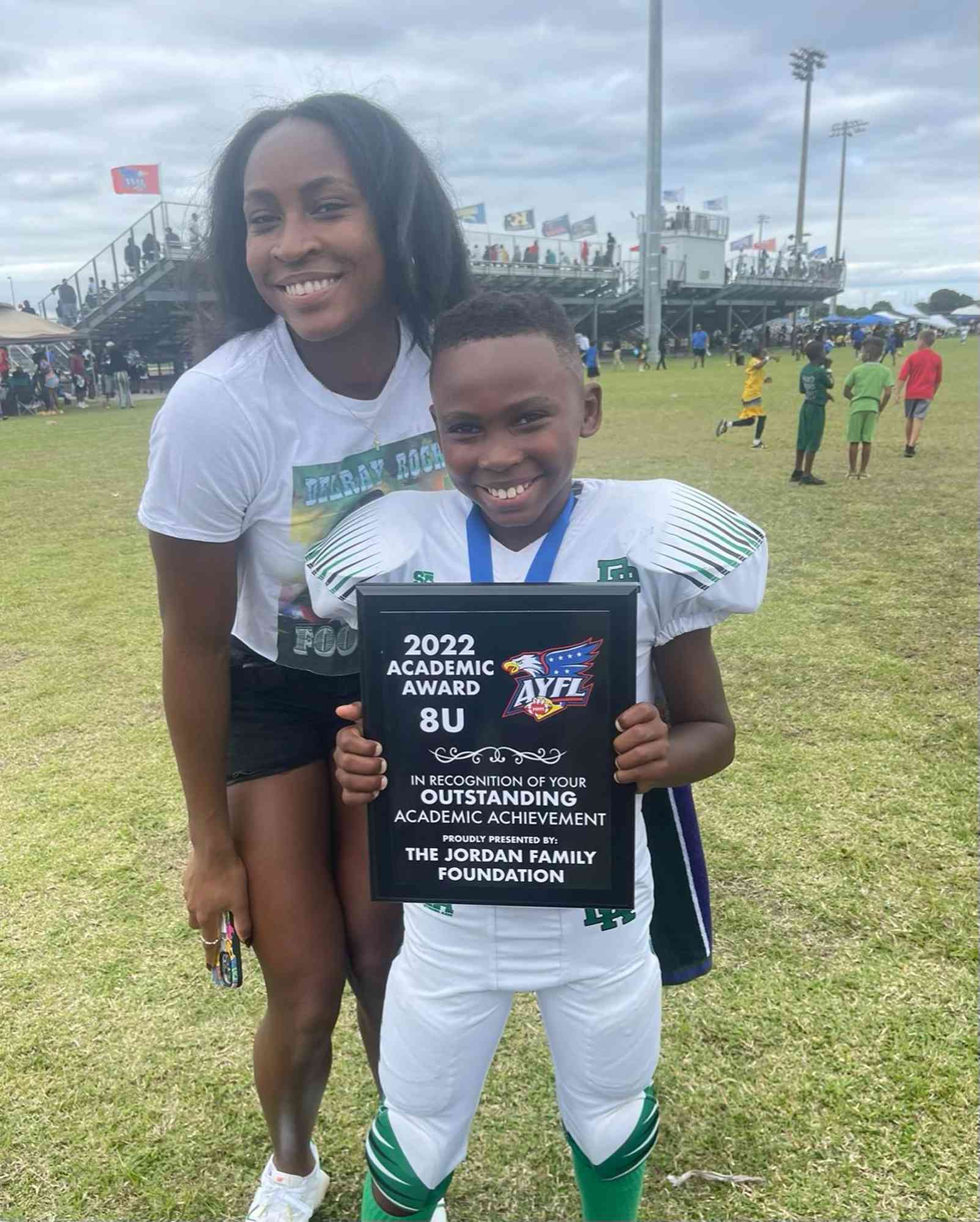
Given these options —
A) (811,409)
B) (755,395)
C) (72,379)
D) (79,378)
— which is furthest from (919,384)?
(72,379)

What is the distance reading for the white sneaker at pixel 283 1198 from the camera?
202cm

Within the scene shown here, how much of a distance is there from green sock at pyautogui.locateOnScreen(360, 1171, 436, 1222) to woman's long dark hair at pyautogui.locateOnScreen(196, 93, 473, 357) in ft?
5.26

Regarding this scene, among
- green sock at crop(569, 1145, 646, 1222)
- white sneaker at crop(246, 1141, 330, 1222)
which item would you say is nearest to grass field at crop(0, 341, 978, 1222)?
white sneaker at crop(246, 1141, 330, 1222)

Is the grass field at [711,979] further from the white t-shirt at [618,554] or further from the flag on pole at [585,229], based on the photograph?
the flag on pole at [585,229]

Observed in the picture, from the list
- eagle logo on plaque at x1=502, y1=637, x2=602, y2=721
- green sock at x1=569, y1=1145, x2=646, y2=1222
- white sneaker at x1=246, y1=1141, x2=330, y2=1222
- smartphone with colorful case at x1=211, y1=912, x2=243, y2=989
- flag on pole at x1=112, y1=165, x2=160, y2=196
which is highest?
flag on pole at x1=112, y1=165, x2=160, y2=196

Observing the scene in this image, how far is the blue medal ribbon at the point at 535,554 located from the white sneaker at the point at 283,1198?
1451mm

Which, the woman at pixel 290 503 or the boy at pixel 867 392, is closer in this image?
the woman at pixel 290 503

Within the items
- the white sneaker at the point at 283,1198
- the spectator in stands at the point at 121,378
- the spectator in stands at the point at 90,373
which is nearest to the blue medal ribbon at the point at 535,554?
the white sneaker at the point at 283,1198

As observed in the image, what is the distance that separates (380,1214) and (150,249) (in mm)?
26284

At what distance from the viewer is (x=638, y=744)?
4.60 ft

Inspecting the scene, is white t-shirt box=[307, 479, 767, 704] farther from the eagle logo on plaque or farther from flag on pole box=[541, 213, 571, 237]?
flag on pole box=[541, 213, 571, 237]

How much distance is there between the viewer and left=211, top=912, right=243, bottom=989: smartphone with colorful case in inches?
73.0

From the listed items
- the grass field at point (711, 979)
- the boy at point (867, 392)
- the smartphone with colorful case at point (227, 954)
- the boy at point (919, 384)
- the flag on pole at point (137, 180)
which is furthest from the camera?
the flag on pole at point (137, 180)

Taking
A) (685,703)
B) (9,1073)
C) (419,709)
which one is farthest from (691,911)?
(9,1073)
